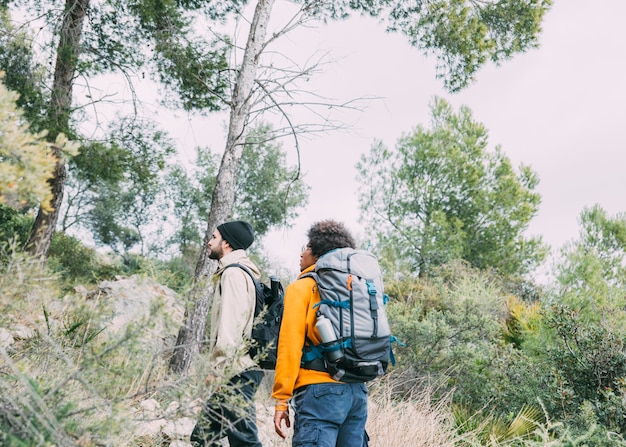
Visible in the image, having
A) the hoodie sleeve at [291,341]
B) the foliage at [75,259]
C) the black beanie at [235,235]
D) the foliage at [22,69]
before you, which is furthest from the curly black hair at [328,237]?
the foliage at [75,259]

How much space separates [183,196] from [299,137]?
18.0 m

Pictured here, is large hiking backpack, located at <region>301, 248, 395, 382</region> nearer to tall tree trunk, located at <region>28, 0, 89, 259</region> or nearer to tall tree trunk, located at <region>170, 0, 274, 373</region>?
tall tree trunk, located at <region>170, 0, 274, 373</region>

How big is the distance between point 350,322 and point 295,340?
1.04ft

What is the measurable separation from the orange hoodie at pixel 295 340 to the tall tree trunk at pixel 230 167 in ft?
10.3

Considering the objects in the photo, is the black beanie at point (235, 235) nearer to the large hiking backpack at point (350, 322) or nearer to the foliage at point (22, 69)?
the large hiking backpack at point (350, 322)

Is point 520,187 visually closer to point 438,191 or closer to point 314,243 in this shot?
point 438,191

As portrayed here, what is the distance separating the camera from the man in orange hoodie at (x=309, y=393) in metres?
2.70

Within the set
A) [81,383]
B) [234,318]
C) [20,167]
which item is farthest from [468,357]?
[20,167]

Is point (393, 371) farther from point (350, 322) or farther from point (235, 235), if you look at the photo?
point (350, 322)

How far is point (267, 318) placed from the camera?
3443 mm

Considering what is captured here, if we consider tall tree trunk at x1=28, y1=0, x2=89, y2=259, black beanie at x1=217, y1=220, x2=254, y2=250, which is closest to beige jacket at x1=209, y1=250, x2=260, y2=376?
black beanie at x1=217, y1=220, x2=254, y2=250

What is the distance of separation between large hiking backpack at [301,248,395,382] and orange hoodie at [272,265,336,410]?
55mm

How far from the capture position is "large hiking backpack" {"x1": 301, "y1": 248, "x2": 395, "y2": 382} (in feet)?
9.04

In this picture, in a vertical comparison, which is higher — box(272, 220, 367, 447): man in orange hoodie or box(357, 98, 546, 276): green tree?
box(357, 98, 546, 276): green tree
